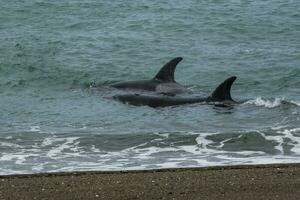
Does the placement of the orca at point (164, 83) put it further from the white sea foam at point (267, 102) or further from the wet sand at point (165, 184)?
the wet sand at point (165, 184)

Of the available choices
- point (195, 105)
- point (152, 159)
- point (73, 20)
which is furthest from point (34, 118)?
point (73, 20)

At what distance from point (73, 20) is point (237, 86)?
10.9 meters

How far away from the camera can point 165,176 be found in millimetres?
10125

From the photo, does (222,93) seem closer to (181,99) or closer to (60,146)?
(181,99)

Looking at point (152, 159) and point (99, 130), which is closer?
point (152, 159)

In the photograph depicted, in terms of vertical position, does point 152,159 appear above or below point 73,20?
below

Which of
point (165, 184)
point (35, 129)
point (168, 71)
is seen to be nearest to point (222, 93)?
point (168, 71)

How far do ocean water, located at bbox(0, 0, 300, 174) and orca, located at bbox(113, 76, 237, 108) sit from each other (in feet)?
1.07

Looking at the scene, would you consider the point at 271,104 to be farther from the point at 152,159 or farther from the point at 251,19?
the point at 251,19

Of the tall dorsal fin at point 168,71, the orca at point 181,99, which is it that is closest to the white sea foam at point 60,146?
the orca at point 181,99

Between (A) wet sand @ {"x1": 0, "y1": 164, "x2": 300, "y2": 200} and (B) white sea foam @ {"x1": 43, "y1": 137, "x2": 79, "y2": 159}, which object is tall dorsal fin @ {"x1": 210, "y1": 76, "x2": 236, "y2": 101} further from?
(A) wet sand @ {"x1": 0, "y1": 164, "x2": 300, "y2": 200}

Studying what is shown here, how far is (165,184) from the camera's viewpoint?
9.64 meters

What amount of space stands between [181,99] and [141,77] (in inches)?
175

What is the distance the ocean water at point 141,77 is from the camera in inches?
496
